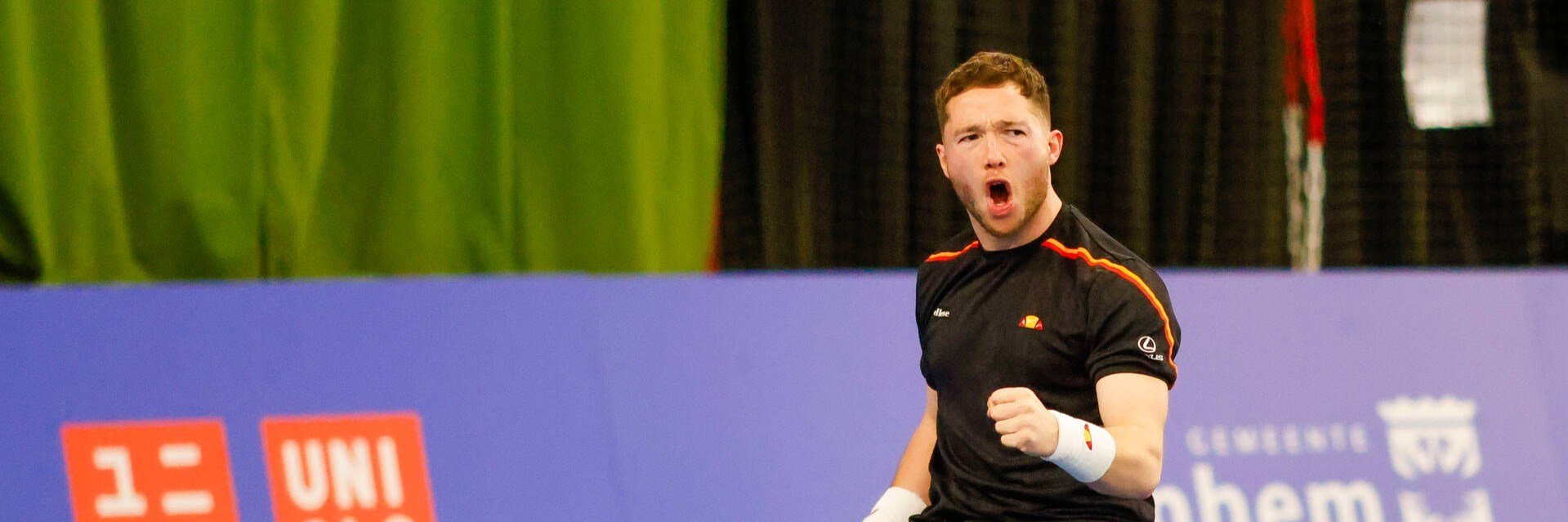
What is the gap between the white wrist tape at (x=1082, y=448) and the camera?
2666mm

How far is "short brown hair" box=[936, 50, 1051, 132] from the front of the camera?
10.0 feet

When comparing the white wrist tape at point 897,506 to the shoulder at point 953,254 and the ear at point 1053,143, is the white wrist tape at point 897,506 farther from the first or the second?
the ear at point 1053,143

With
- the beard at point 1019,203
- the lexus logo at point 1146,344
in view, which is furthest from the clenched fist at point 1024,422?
the beard at point 1019,203

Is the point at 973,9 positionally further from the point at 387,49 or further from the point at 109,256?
the point at 109,256

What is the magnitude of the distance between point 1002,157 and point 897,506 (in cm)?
75

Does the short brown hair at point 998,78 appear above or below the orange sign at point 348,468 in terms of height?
above

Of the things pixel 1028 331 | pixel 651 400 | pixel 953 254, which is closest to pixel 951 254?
pixel 953 254

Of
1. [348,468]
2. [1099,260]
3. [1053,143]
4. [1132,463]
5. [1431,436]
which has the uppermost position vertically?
[1053,143]

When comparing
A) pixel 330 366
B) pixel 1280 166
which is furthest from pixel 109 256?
pixel 1280 166

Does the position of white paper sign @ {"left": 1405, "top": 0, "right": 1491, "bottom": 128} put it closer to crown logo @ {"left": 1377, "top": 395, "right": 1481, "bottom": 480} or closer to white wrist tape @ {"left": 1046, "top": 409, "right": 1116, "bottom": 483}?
crown logo @ {"left": 1377, "top": 395, "right": 1481, "bottom": 480}

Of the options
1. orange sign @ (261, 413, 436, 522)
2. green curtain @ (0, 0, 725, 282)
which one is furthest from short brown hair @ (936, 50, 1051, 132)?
green curtain @ (0, 0, 725, 282)

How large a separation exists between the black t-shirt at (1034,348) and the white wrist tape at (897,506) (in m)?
0.05

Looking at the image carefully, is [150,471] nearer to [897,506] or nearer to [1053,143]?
Answer: [897,506]

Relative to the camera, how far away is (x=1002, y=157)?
3.01m
